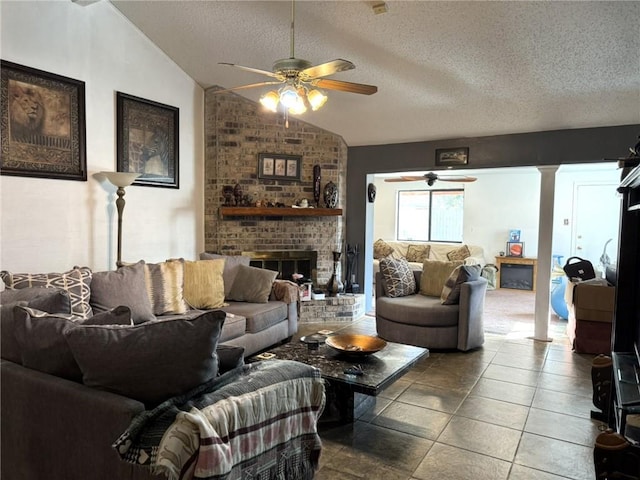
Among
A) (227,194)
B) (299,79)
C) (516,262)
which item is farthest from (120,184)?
(516,262)

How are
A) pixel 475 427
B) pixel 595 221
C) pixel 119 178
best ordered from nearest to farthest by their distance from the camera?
pixel 475 427, pixel 119 178, pixel 595 221

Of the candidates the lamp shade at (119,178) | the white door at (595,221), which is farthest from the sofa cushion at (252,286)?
the white door at (595,221)

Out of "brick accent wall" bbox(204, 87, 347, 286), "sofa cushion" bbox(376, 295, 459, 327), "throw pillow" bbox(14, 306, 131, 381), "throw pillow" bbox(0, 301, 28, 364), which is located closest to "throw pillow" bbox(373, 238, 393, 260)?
"brick accent wall" bbox(204, 87, 347, 286)

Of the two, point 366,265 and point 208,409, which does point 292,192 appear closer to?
point 366,265

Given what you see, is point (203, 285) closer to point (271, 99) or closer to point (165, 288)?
point (165, 288)

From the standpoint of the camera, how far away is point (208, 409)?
4.57 feet

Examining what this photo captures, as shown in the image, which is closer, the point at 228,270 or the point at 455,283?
the point at 455,283

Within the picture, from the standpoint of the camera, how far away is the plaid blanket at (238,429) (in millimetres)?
1301

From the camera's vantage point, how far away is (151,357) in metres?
1.47

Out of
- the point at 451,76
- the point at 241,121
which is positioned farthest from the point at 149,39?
the point at 451,76

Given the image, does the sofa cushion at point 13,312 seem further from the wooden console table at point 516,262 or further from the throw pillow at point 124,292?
the wooden console table at point 516,262

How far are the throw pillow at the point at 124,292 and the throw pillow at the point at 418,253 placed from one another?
6.11m

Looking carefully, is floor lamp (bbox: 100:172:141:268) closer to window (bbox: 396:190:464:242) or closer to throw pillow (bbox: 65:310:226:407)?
throw pillow (bbox: 65:310:226:407)

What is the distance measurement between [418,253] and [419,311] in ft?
14.8
